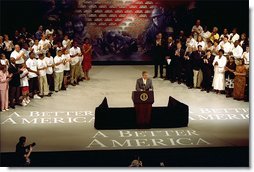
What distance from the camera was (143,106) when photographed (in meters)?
11.1

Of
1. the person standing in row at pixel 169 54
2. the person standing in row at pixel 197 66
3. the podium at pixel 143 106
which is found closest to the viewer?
the podium at pixel 143 106

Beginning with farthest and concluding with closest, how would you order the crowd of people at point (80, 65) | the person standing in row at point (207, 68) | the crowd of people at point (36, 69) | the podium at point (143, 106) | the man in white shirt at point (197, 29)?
the man in white shirt at point (197, 29), the person standing in row at point (207, 68), the crowd of people at point (80, 65), the crowd of people at point (36, 69), the podium at point (143, 106)

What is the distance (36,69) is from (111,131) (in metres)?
3.77

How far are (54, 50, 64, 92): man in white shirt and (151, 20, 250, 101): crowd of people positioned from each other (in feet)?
13.0

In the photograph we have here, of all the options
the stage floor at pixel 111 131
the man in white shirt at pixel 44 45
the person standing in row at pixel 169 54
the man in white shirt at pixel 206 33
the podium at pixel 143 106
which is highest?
the man in white shirt at pixel 206 33

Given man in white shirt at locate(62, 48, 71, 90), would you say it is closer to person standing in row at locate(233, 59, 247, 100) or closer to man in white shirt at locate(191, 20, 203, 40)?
person standing in row at locate(233, 59, 247, 100)

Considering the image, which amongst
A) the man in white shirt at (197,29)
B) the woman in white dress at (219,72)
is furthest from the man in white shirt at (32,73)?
the man in white shirt at (197,29)

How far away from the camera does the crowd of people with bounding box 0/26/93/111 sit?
507 inches

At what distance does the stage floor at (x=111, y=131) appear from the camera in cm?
1052

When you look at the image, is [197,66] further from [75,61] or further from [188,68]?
[75,61]

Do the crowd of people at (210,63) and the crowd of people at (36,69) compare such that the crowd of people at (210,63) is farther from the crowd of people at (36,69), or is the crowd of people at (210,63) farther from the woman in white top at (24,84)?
the woman in white top at (24,84)

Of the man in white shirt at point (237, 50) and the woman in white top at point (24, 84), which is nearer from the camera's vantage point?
the woman in white top at point (24, 84)

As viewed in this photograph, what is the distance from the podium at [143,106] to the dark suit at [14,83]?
3685 millimetres

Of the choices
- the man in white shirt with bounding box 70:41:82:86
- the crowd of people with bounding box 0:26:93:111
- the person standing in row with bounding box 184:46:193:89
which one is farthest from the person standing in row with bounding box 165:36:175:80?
the man in white shirt with bounding box 70:41:82:86
